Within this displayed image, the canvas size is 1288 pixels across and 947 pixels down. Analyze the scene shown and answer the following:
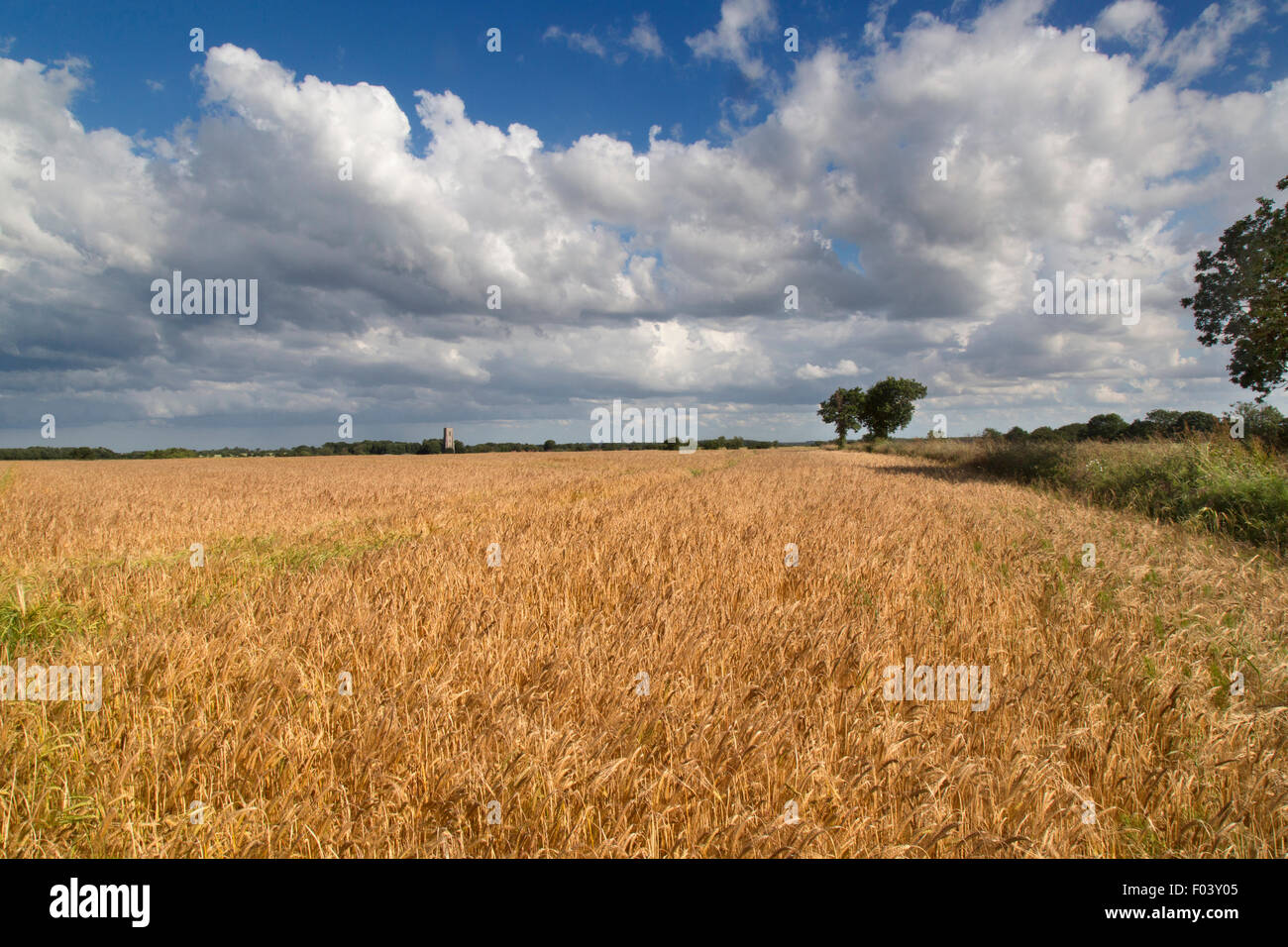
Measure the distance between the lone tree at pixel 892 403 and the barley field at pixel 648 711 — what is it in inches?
3723

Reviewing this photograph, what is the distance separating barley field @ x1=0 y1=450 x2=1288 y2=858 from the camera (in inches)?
86.8

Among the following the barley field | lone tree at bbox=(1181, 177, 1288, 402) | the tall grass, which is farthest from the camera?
lone tree at bbox=(1181, 177, 1288, 402)

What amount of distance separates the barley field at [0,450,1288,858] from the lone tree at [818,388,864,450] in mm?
103023

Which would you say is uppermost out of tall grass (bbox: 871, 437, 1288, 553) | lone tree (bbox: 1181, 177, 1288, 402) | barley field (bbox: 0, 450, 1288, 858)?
lone tree (bbox: 1181, 177, 1288, 402)

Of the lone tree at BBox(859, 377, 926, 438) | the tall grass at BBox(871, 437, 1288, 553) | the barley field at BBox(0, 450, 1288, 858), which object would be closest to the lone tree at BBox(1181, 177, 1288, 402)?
the tall grass at BBox(871, 437, 1288, 553)

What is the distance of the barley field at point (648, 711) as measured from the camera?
2.21 m

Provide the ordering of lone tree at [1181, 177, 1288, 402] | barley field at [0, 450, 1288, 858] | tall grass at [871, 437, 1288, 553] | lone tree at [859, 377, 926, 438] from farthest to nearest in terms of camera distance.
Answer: lone tree at [859, 377, 926, 438] → lone tree at [1181, 177, 1288, 402] → tall grass at [871, 437, 1288, 553] → barley field at [0, 450, 1288, 858]

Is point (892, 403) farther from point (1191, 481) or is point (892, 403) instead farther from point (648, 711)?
point (648, 711)

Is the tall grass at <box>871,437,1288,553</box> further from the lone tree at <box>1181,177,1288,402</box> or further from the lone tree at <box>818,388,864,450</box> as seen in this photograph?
the lone tree at <box>818,388,864,450</box>

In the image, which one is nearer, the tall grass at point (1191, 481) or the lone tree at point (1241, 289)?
the tall grass at point (1191, 481)

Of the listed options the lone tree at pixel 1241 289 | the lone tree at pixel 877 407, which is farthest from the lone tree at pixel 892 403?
the lone tree at pixel 1241 289

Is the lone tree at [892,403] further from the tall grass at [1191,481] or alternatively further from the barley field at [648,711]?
the barley field at [648,711]
